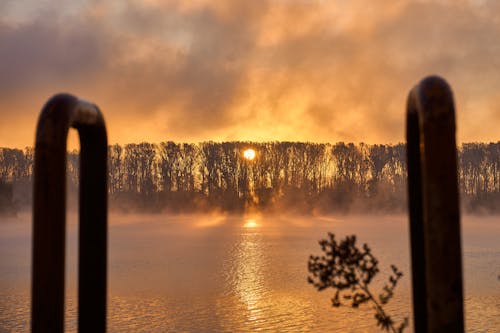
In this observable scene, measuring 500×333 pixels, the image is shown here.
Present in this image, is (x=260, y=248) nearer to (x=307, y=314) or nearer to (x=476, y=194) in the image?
(x=307, y=314)

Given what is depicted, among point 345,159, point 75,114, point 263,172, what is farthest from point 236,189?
point 75,114

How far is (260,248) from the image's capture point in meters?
20.8

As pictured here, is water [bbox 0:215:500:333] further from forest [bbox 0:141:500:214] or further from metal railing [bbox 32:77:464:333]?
forest [bbox 0:141:500:214]

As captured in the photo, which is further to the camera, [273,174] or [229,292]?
[273,174]

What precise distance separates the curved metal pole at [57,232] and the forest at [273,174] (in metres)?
47.3

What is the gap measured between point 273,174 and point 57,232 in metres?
48.7

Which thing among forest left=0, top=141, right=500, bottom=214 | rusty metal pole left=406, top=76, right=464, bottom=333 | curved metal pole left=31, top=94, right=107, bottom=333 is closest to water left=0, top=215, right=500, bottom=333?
curved metal pole left=31, top=94, right=107, bottom=333

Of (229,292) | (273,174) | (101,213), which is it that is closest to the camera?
(101,213)

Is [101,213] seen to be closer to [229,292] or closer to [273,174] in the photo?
[229,292]

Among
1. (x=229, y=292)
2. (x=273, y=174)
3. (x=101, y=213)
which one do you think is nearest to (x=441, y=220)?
(x=101, y=213)

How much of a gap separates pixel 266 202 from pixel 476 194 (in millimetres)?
16344

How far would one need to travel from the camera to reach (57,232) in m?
1.95

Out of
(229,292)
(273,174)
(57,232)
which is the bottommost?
(229,292)

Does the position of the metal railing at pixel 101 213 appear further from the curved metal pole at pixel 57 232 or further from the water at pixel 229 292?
the water at pixel 229 292
